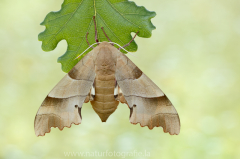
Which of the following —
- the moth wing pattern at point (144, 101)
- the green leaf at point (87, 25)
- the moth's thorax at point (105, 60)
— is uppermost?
the green leaf at point (87, 25)

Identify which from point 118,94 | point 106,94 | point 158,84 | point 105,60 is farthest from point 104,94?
point 158,84

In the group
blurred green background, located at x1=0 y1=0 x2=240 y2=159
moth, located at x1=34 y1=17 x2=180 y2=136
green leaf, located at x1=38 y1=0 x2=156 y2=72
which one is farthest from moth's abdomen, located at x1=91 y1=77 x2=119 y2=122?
blurred green background, located at x1=0 y1=0 x2=240 y2=159

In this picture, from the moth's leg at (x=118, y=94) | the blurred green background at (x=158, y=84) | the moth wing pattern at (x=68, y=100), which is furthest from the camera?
the blurred green background at (x=158, y=84)

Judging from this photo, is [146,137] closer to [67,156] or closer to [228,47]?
[67,156]

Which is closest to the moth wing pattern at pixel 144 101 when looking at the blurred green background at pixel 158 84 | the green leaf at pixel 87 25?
the green leaf at pixel 87 25

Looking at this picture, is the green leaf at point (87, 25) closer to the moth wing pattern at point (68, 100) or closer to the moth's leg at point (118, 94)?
the moth wing pattern at point (68, 100)

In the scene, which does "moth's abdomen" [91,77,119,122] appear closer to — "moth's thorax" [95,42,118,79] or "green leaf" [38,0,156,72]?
"moth's thorax" [95,42,118,79]

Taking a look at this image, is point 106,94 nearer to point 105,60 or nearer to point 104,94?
point 104,94

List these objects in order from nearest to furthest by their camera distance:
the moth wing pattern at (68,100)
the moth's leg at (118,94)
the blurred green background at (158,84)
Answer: the moth wing pattern at (68,100), the moth's leg at (118,94), the blurred green background at (158,84)
